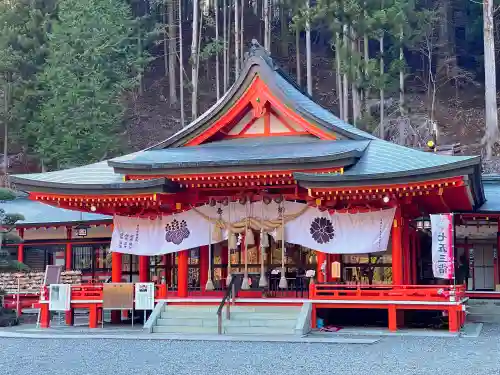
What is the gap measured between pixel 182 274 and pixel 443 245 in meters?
6.07

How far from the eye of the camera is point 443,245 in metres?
15.6

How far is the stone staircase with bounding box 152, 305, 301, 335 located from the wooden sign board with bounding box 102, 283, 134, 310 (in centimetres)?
92

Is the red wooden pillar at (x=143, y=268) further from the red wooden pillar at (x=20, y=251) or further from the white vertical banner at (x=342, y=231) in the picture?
the red wooden pillar at (x=20, y=251)

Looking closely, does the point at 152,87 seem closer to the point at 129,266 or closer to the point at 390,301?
the point at 129,266

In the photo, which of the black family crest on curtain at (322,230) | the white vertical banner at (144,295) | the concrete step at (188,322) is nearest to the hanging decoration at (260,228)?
the black family crest on curtain at (322,230)

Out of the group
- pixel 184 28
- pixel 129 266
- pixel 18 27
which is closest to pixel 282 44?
pixel 184 28

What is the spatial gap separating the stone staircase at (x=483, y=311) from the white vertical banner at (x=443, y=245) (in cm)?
447

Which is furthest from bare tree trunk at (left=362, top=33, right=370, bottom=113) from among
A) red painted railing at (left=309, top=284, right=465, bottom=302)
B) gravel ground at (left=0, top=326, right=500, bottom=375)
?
gravel ground at (left=0, top=326, right=500, bottom=375)

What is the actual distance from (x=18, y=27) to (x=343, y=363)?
3304cm

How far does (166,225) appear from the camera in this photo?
17922 mm

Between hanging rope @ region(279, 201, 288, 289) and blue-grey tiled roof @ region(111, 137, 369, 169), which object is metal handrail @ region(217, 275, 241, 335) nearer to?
hanging rope @ region(279, 201, 288, 289)

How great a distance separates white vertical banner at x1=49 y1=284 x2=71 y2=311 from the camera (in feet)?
58.4

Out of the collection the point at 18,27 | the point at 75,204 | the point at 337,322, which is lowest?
the point at 337,322

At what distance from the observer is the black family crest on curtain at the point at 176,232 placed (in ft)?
58.0
